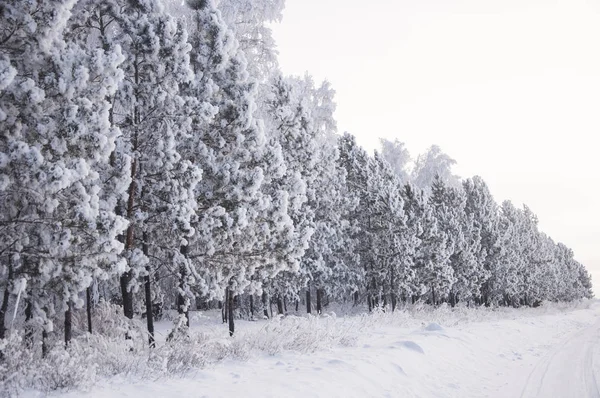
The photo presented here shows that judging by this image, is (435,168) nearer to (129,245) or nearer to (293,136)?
(293,136)

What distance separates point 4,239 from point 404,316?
16159 mm

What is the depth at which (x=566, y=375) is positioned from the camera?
34.4 feet

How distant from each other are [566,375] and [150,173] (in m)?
12.3

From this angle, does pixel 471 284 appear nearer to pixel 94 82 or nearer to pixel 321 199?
pixel 321 199

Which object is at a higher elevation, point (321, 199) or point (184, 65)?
point (184, 65)

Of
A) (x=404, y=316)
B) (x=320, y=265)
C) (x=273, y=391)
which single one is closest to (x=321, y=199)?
(x=320, y=265)

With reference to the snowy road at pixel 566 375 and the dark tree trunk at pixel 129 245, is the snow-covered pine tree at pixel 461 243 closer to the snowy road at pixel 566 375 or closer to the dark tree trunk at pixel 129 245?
the snowy road at pixel 566 375

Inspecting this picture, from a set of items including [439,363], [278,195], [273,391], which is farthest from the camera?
[278,195]

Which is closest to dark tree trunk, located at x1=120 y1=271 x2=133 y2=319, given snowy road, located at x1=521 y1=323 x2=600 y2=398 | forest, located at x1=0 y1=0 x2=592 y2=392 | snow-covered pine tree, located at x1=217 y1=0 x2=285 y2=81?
forest, located at x1=0 y1=0 x2=592 y2=392

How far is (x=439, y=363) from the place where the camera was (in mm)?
10555

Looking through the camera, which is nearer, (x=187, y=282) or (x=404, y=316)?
(x=187, y=282)

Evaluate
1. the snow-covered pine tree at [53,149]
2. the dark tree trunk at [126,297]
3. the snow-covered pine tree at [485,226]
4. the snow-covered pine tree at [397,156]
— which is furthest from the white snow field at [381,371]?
the snow-covered pine tree at [397,156]

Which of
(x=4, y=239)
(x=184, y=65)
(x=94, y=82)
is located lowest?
(x=4, y=239)

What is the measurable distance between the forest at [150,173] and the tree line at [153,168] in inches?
1.7
